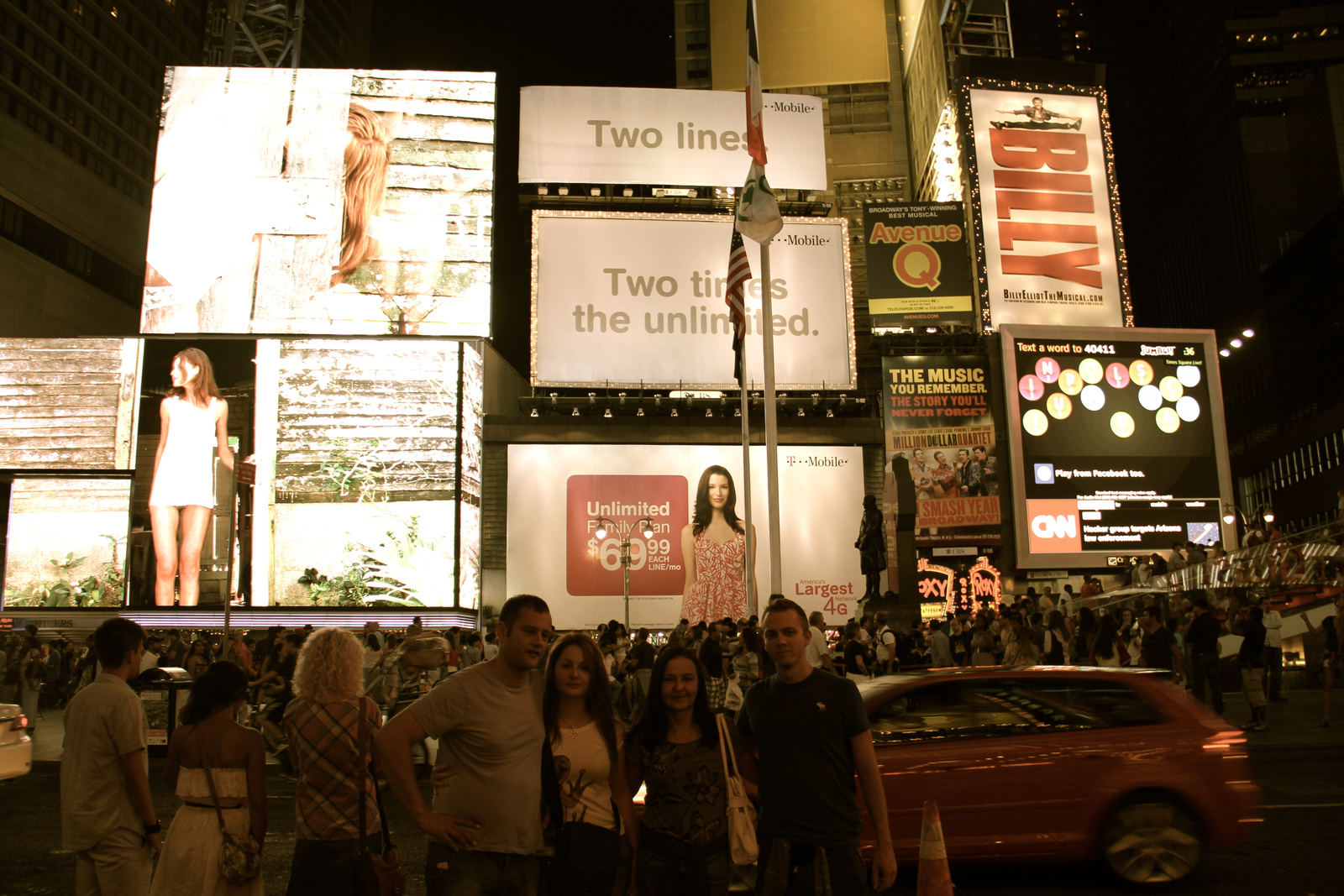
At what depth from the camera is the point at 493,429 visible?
117 feet

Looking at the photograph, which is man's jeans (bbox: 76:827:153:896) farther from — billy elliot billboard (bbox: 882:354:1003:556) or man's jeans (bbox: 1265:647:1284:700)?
billy elliot billboard (bbox: 882:354:1003:556)

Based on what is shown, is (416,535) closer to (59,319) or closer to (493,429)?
(493,429)

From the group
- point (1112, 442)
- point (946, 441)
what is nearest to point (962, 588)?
point (946, 441)

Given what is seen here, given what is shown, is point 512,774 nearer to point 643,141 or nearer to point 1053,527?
point 1053,527

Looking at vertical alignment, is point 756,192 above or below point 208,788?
above

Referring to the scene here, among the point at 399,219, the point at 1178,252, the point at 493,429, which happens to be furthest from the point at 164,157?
the point at 1178,252

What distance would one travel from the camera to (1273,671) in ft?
54.2

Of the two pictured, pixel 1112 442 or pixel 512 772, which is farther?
pixel 1112 442

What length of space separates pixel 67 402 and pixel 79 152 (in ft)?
114

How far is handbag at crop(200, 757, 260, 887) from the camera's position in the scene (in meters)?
4.17

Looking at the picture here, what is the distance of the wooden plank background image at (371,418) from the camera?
107 feet

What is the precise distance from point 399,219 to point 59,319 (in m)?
23.9

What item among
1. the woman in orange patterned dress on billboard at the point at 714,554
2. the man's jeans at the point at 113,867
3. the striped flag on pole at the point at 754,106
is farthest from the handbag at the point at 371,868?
the woman in orange patterned dress on billboard at the point at 714,554

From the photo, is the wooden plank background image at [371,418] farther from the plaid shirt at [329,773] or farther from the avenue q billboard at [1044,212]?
the plaid shirt at [329,773]
